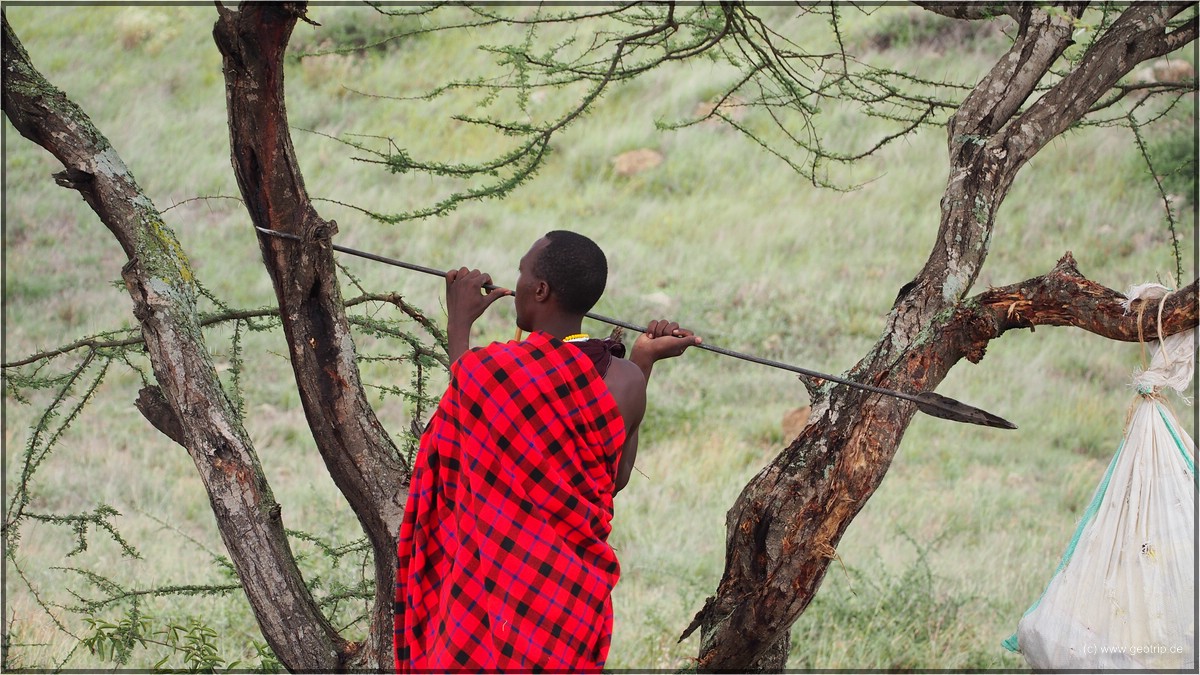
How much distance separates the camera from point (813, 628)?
5781 mm

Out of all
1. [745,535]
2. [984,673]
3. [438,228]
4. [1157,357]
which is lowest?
[984,673]

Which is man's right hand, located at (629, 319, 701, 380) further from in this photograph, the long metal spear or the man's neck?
the man's neck

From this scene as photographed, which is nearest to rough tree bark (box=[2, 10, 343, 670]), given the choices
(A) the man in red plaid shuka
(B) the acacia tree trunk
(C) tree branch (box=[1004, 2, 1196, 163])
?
(A) the man in red plaid shuka

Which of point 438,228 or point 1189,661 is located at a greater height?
point 438,228

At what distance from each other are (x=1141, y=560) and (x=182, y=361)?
233 centimetres

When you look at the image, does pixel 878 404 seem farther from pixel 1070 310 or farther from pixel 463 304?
pixel 463 304

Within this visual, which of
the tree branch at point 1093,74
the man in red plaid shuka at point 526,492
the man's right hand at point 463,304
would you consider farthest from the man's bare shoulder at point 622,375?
the tree branch at point 1093,74

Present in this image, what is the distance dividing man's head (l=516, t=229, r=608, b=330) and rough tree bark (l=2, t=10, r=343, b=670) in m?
0.89

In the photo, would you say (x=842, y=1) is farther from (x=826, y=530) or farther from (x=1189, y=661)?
(x=1189, y=661)

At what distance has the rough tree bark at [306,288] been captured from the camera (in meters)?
2.42

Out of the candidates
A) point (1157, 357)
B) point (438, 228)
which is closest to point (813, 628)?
point (1157, 357)

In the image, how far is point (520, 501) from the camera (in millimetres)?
2385

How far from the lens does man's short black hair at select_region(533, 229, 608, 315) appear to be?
2414mm

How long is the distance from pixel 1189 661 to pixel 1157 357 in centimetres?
68
